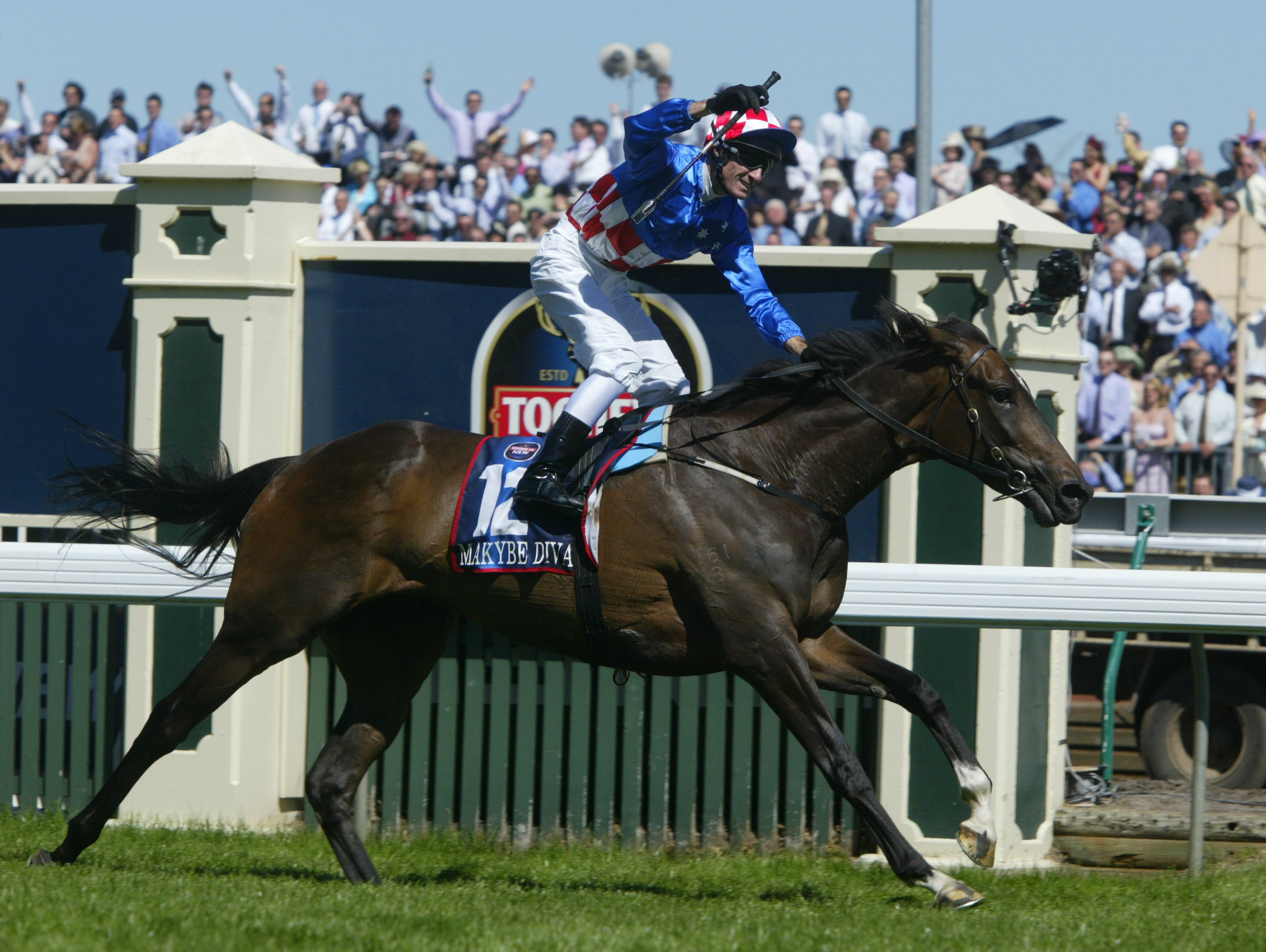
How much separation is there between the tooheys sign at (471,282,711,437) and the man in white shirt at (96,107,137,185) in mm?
9752

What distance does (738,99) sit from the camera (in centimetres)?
442

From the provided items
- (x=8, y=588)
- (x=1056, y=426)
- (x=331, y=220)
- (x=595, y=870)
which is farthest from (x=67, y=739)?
(x=331, y=220)

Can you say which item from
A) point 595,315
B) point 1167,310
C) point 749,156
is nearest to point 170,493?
point 595,315

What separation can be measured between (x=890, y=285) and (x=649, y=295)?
0.96 metres

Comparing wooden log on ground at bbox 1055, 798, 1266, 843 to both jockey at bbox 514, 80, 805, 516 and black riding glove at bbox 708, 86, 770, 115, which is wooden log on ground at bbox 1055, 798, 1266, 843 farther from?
black riding glove at bbox 708, 86, 770, 115

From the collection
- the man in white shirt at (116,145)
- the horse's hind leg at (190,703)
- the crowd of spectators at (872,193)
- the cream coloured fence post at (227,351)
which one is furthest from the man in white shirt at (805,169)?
the horse's hind leg at (190,703)

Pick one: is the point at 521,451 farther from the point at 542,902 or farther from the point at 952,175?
the point at 952,175

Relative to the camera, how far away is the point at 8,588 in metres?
5.71

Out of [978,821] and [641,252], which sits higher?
Answer: [641,252]

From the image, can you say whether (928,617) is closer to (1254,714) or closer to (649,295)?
(649,295)

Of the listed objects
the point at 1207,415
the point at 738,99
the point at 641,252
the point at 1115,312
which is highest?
the point at 1115,312

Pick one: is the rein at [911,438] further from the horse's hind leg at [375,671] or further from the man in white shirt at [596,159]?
the man in white shirt at [596,159]

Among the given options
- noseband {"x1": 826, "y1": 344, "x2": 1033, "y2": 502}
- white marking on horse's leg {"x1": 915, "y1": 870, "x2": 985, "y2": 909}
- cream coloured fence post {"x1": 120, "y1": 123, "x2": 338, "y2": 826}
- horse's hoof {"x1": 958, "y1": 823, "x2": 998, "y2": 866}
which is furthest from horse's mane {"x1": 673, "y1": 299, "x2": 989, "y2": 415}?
cream coloured fence post {"x1": 120, "y1": 123, "x2": 338, "y2": 826}

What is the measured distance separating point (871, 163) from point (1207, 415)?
4506 millimetres
